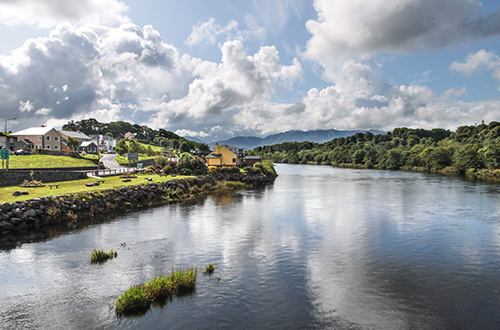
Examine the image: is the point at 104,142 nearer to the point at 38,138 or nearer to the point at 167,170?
the point at 38,138

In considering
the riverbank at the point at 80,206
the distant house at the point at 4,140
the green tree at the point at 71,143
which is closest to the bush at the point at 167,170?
the riverbank at the point at 80,206

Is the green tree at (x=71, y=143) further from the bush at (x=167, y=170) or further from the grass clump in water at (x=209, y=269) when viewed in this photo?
the grass clump in water at (x=209, y=269)

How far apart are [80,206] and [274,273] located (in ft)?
73.3

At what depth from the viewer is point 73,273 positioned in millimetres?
15148

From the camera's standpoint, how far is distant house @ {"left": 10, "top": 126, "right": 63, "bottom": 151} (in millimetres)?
81250

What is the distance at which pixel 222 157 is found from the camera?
3364 inches

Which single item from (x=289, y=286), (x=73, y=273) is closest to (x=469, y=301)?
(x=289, y=286)

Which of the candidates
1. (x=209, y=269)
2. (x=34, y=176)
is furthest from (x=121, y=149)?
(x=209, y=269)

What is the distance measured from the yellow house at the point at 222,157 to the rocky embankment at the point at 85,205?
3538cm

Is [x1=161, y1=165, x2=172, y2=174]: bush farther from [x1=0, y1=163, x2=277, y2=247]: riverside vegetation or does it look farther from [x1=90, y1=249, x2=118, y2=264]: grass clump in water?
[x1=90, y1=249, x2=118, y2=264]: grass clump in water

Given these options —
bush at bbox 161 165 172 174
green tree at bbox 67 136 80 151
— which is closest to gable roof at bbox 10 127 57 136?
green tree at bbox 67 136 80 151

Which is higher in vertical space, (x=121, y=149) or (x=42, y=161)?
(x=121, y=149)

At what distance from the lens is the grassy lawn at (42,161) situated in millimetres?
48419

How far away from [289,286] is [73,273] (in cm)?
1117
